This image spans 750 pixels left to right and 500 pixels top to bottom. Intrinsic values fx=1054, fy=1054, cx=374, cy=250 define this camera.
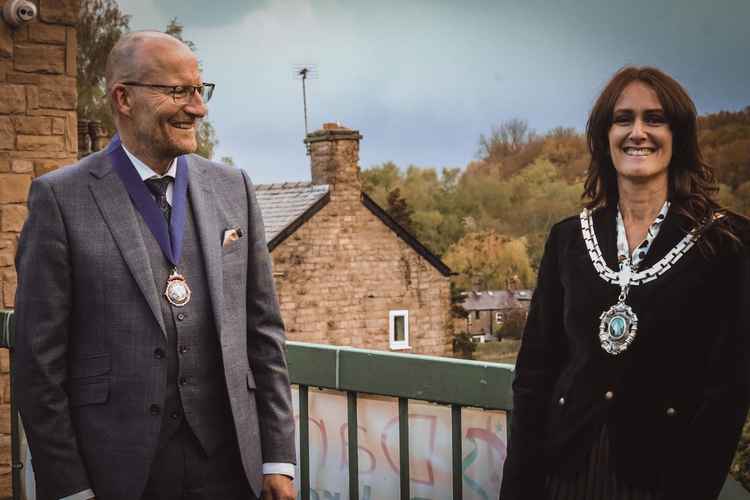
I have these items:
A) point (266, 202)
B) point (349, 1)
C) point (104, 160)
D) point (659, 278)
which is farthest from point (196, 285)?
point (349, 1)

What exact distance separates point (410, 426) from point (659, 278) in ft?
3.14

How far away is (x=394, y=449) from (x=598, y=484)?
834 millimetres

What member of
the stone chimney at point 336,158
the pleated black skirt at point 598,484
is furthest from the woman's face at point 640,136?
the stone chimney at point 336,158

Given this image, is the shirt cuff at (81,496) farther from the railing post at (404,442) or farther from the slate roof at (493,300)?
the slate roof at (493,300)

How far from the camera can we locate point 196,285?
2.37 metres

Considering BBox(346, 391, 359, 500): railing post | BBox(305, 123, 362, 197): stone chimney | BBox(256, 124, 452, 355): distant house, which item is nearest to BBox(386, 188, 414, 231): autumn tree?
BBox(256, 124, 452, 355): distant house

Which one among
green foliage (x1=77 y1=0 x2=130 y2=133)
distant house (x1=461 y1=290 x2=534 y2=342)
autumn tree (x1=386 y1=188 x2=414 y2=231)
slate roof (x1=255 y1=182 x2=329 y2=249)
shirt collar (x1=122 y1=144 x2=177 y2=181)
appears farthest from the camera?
autumn tree (x1=386 y1=188 x2=414 y2=231)

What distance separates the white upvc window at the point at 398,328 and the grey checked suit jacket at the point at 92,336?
23690mm

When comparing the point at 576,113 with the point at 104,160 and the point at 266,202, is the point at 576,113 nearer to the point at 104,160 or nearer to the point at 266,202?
the point at 266,202

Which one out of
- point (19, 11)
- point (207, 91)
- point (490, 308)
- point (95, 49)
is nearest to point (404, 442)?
point (207, 91)

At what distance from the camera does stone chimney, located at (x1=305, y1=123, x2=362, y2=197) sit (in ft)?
76.8

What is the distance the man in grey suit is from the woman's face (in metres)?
0.91

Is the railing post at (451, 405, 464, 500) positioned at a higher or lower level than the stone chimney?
lower

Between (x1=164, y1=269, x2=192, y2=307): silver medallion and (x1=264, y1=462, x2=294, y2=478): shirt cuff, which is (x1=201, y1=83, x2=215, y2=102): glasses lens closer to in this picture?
(x1=164, y1=269, x2=192, y2=307): silver medallion
